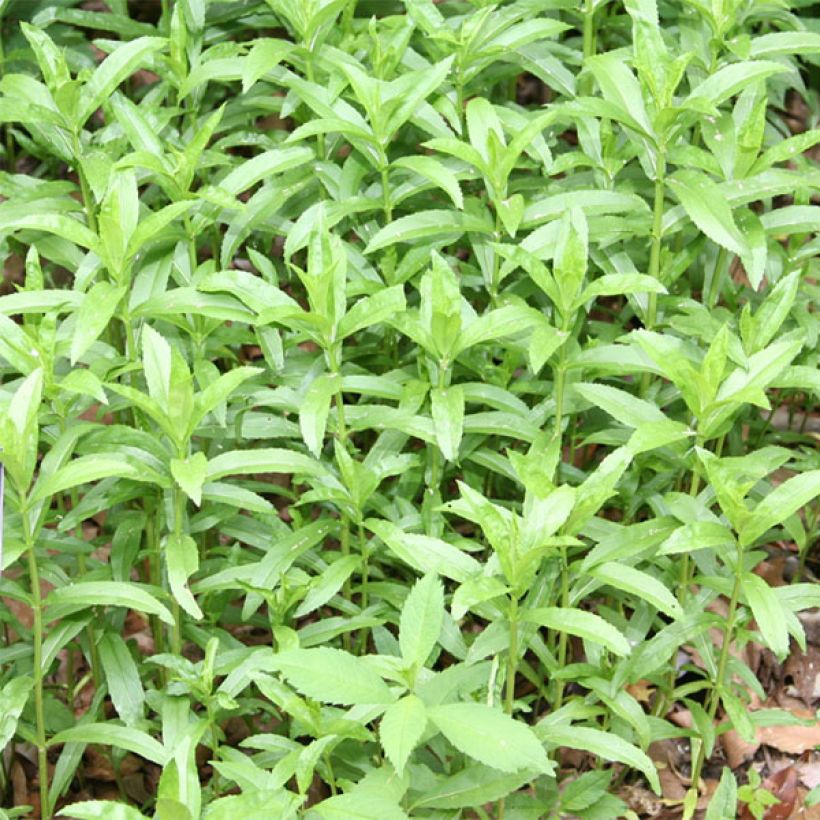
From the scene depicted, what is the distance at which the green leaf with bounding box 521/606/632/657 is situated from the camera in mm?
2963

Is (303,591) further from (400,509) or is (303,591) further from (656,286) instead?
(656,286)

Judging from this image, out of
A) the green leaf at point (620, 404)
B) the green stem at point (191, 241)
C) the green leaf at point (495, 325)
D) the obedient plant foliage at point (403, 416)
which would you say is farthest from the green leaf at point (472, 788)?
the green stem at point (191, 241)

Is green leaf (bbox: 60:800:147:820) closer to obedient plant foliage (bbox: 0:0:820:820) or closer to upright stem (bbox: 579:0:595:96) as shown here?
obedient plant foliage (bbox: 0:0:820:820)

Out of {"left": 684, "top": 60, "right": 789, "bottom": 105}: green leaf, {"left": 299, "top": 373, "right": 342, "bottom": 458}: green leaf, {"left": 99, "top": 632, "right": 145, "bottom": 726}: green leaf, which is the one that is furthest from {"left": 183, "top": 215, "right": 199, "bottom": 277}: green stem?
{"left": 684, "top": 60, "right": 789, "bottom": 105}: green leaf

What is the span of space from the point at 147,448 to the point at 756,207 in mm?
2790

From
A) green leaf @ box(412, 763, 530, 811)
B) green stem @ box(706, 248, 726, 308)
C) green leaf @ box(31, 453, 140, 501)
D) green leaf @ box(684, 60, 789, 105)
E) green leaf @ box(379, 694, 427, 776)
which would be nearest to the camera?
green leaf @ box(379, 694, 427, 776)

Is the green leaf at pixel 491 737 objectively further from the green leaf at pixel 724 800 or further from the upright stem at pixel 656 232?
the upright stem at pixel 656 232

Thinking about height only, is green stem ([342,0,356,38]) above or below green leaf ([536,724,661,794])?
above

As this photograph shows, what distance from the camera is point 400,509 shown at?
144 inches

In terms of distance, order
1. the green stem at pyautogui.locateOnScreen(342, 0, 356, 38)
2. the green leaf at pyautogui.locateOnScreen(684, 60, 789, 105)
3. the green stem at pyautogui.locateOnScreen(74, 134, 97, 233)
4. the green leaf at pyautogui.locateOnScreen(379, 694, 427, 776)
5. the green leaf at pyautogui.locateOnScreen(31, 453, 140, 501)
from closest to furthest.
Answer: the green leaf at pyautogui.locateOnScreen(379, 694, 427, 776), the green leaf at pyautogui.locateOnScreen(31, 453, 140, 501), the green leaf at pyautogui.locateOnScreen(684, 60, 789, 105), the green stem at pyautogui.locateOnScreen(74, 134, 97, 233), the green stem at pyautogui.locateOnScreen(342, 0, 356, 38)

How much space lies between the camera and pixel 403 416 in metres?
3.43

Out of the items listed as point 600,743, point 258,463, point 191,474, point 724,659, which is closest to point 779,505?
point 724,659

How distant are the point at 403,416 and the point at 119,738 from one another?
1.07 meters

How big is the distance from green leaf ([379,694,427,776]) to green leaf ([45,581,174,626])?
0.65 meters
